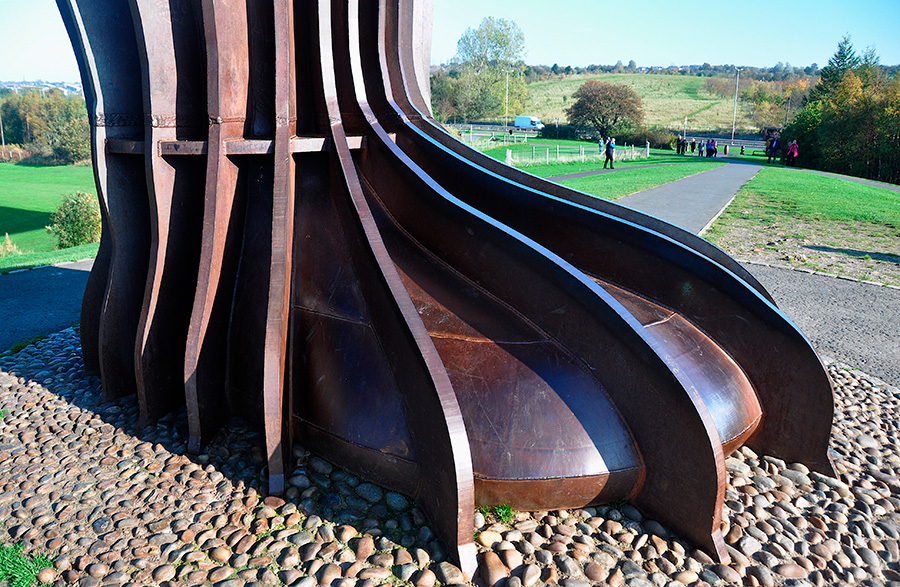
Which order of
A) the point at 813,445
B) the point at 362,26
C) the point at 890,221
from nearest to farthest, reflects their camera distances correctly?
the point at 813,445
the point at 362,26
the point at 890,221

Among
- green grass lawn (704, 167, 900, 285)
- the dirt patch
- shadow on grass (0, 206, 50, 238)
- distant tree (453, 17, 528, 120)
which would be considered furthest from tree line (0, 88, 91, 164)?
the dirt patch

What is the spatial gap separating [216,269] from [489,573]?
3001mm

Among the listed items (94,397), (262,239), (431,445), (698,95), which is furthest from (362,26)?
(698,95)

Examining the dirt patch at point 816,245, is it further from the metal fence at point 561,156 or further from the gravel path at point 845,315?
the metal fence at point 561,156

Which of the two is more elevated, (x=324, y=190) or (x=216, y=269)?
(x=324, y=190)

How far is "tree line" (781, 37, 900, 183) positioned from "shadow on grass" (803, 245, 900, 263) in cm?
2448

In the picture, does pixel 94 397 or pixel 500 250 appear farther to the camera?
pixel 94 397

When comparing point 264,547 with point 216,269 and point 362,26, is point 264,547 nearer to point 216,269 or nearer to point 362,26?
point 216,269

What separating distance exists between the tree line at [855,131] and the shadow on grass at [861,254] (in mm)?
24485

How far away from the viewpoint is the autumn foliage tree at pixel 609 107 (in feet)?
190

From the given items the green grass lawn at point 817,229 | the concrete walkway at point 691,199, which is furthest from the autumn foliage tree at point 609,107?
the green grass lawn at point 817,229

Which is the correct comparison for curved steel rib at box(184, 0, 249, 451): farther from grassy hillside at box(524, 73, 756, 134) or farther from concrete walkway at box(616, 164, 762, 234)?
grassy hillside at box(524, 73, 756, 134)

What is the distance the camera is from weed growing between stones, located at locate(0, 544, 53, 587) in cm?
342

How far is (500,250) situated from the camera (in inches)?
177
